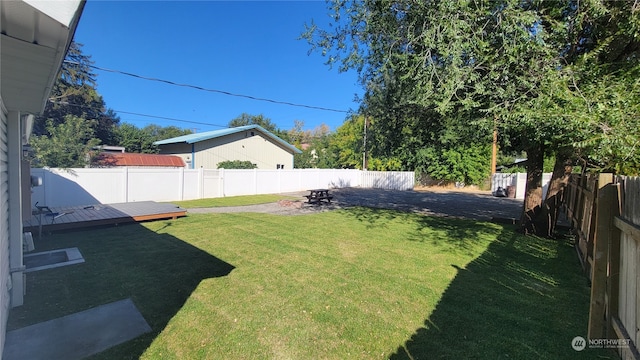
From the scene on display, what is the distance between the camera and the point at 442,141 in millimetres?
8773

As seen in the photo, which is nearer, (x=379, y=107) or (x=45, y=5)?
(x=45, y=5)

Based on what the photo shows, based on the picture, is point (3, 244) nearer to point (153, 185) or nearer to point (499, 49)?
point (499, 49)

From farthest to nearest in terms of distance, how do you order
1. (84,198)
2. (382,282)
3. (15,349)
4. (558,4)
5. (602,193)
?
(84,198) < (558,4) < (382,282) < (602,193) < (15,349)

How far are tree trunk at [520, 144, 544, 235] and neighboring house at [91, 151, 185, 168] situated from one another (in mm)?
20688

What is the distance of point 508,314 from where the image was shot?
3369 millimetres

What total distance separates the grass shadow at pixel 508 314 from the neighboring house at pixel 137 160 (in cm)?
2119

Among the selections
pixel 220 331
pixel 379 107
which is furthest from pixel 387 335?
pixel 379 107

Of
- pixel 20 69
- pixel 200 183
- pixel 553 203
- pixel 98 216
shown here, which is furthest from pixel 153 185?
pixel 553 203

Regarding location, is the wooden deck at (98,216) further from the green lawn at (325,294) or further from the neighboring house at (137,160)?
the neighboring house at (137,160)

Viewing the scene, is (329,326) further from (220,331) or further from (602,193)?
(602,193)

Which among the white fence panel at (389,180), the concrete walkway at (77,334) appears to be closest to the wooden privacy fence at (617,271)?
the concrete walkway at (77,334)

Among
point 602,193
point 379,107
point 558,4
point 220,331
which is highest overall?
point 558,4

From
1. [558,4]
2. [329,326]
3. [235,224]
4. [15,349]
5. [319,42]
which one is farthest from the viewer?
[235,224]

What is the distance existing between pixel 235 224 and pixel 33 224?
460 centimetres
